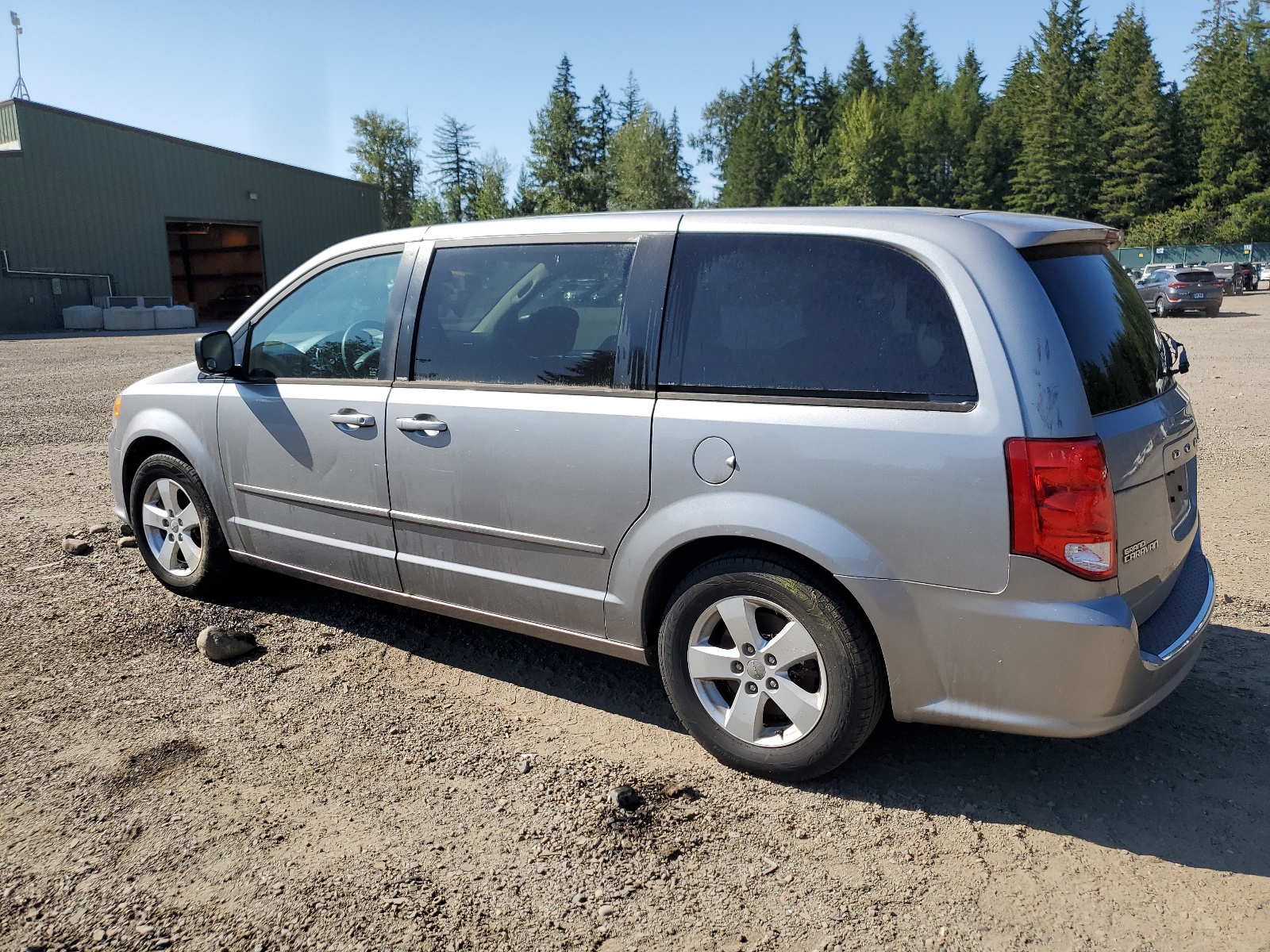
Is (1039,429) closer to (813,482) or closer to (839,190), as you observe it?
(813,482)

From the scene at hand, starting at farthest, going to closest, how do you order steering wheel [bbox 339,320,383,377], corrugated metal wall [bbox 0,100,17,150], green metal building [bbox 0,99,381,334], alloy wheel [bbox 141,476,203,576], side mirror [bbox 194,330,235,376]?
green metal building [bbox 0,99,381,334] < corrugated metal wall [bbox 0,100,17,150] < alloy wheel [bbox 141,476,203,576] < side mirror [bbox 194,330,235,376] < steering wheel [bbox 339,320,383,377]

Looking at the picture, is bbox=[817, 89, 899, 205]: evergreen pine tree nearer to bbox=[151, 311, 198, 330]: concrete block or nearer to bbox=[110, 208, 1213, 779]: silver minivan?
bbox=[151, 311, 198, 330]: concrete block

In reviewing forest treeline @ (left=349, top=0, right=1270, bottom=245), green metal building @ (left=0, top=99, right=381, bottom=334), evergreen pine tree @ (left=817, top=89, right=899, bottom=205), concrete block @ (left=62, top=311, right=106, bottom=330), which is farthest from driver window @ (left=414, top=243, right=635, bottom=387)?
evergreen pine tree @ (left=817, top=89, right=899, bottom=205)

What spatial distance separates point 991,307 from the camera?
9.39ft

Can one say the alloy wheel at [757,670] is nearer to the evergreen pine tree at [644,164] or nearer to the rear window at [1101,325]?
the rear window at [1101,325]

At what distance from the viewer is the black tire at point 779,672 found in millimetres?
3061

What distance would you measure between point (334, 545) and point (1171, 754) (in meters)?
3.37

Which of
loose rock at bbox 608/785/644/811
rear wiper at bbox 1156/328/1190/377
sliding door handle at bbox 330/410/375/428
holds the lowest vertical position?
loose rock at bbox 608/785/644/811

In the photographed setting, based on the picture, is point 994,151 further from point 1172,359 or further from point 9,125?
A: point 1172,359

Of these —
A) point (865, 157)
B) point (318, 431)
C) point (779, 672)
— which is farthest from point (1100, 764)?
point (865, 157)

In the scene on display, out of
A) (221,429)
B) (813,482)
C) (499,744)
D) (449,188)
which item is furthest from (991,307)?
(449,188)

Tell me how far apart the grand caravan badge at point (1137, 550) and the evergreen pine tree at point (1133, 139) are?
256ft

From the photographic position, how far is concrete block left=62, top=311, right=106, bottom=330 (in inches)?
1358

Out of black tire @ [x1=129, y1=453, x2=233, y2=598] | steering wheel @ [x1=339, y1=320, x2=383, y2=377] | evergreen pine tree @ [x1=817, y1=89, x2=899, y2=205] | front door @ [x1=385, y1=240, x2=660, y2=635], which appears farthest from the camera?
evergreen pine tree @ [x1=817, y1=89, x2=899, y2=205]
